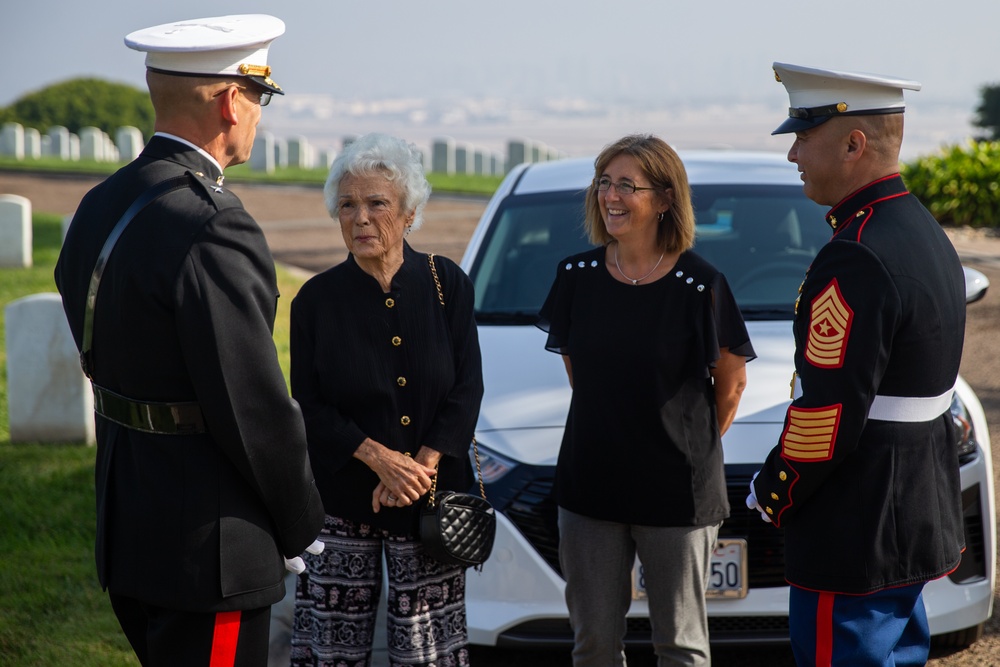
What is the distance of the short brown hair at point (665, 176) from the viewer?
128 inches

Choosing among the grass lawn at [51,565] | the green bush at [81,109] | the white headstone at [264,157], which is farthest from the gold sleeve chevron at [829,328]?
the green bush at [81,109]

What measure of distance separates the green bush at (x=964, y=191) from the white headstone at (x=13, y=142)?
78.5 feet

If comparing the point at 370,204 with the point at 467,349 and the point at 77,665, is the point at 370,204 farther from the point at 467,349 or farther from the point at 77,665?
the point at 77,665

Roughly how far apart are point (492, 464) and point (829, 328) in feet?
4.84

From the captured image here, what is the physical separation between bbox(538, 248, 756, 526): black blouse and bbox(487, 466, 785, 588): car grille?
317mm

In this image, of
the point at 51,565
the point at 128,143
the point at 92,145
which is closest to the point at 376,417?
the point at 51,565

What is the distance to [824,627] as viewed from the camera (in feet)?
8.55

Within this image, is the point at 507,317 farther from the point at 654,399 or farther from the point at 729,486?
the point at 654,399

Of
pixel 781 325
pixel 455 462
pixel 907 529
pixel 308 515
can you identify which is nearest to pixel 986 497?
pixel 781 325

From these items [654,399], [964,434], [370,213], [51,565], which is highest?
→ [370,213]

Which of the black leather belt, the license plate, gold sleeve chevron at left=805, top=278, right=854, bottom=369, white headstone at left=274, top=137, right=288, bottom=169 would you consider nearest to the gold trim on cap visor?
gold sleeve chevron at left=805, top=278, right=854, bottom=369

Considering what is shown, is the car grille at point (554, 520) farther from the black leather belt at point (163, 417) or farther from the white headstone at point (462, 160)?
the white headstone at point (462, 160)

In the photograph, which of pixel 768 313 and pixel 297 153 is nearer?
pixel 768 313

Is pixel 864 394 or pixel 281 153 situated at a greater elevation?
pixel 864 394
